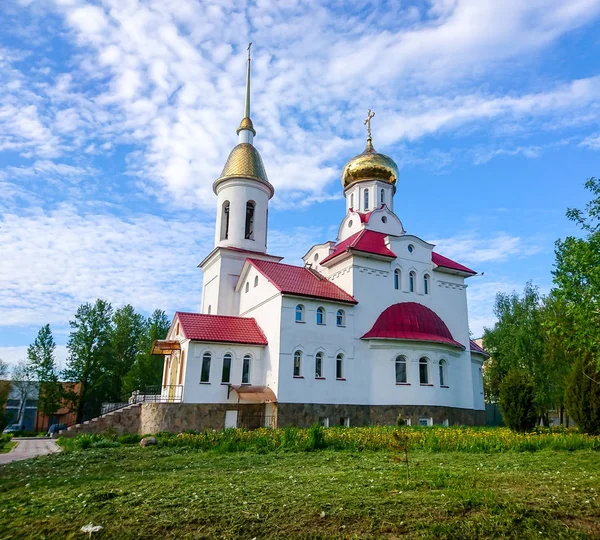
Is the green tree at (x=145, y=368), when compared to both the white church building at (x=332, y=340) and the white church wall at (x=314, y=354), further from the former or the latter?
the white church wall at (x=314, y=354)

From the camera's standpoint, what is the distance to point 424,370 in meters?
22.8

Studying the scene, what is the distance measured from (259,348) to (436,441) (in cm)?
1073

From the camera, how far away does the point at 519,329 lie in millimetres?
30828

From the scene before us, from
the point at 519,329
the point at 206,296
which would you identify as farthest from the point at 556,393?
the point at 206,296

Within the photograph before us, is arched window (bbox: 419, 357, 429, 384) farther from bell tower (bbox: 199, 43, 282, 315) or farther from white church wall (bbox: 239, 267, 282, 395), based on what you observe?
bell tower (bbox: 199, 43, 282, 315)

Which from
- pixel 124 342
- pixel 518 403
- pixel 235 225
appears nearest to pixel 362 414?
pixel 518 403

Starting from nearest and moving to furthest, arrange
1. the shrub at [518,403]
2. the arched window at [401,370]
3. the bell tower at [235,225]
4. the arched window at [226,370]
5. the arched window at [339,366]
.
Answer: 1. the shrub at [518,403]
2. the arched window at [226,370]
3. the arched window at [339,366]
4. the arched window at [401,370]
5. the bell tower at [235,225]

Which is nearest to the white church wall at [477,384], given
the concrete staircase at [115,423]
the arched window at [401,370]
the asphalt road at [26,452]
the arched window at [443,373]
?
the arched window at [443,373]

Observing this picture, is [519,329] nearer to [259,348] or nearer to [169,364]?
[259,348]

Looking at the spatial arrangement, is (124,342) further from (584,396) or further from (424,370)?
(584,396)

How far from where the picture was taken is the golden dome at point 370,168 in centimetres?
2911

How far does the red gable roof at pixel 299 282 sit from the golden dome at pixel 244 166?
594cm

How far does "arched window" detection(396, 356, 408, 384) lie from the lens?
22484 mm

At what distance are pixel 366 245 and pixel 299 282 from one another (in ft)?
13.6
